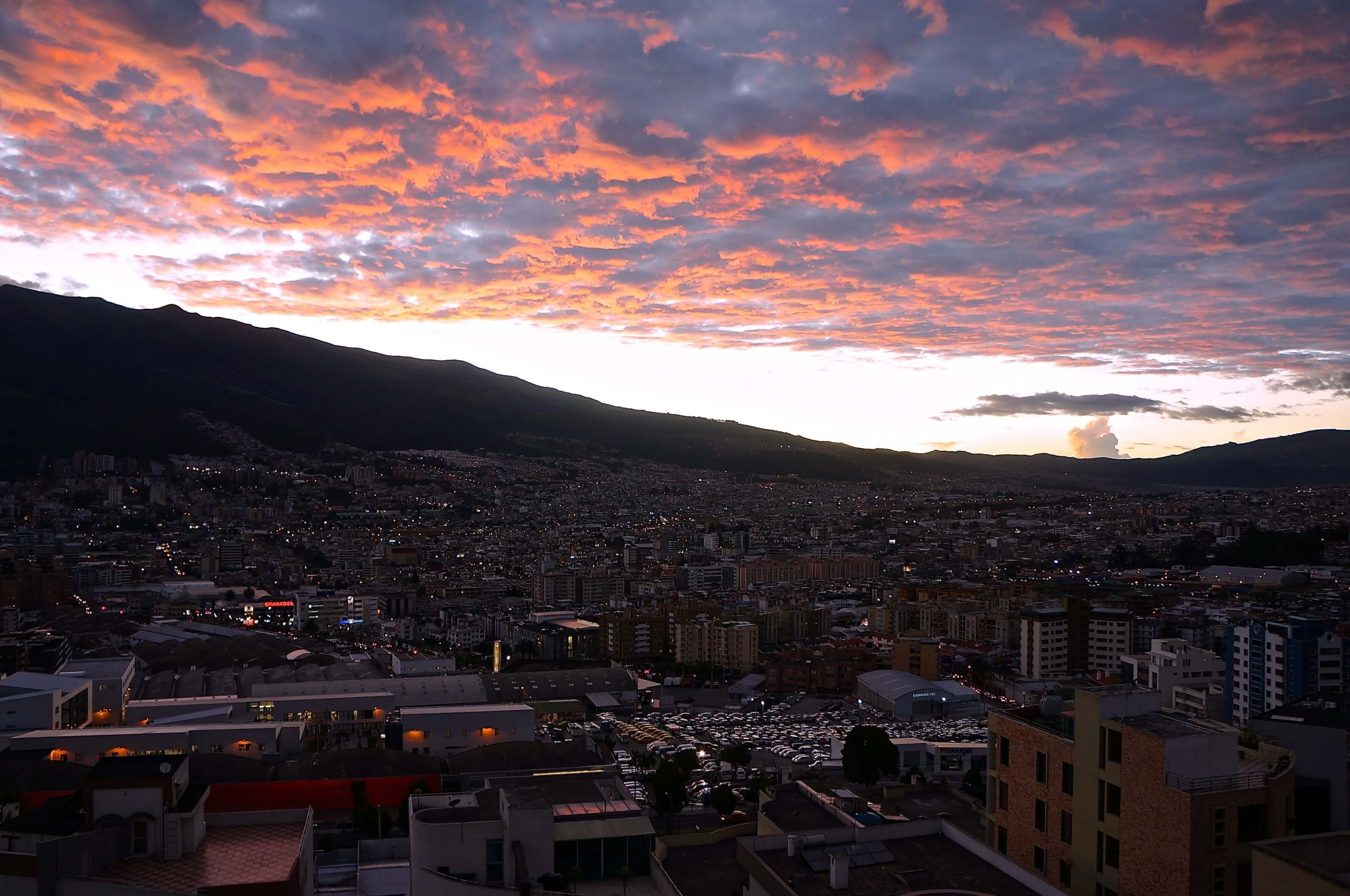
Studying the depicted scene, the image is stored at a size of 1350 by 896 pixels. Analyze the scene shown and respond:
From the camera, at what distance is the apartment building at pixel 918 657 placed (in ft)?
78.1

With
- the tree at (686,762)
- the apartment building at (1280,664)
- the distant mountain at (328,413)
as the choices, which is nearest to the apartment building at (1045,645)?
the apartment building at (1280,664)

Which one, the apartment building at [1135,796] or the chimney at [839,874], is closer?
the apartment building at [1135,796]

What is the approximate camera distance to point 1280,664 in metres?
16.4

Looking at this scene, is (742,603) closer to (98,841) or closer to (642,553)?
(642,553)

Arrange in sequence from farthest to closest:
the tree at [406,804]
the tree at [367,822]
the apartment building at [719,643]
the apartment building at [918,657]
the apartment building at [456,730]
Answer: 1. the apartment building at [719,643]
2. the apartment building at [918,657]
3. the apartment building at [456,730]
4. the tree at [406,804]
5. the tree at [367,822]

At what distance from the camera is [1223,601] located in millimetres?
29641

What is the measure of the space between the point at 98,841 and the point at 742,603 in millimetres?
30155

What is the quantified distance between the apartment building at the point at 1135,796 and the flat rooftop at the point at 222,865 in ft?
13.4

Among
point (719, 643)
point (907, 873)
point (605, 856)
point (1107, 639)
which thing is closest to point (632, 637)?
point (719, 643)

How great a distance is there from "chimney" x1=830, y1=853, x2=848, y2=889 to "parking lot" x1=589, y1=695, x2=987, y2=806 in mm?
8363

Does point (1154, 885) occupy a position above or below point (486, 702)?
above

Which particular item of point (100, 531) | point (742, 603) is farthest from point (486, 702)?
point (100, 531)

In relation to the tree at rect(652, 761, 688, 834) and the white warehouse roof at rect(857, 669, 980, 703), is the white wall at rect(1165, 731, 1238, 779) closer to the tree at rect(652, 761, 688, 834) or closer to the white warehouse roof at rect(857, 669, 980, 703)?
the tree at rect(652, 761, 688, 834)

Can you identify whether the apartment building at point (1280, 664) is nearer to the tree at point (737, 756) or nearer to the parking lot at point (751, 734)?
the parking lot at point (751, 734)
